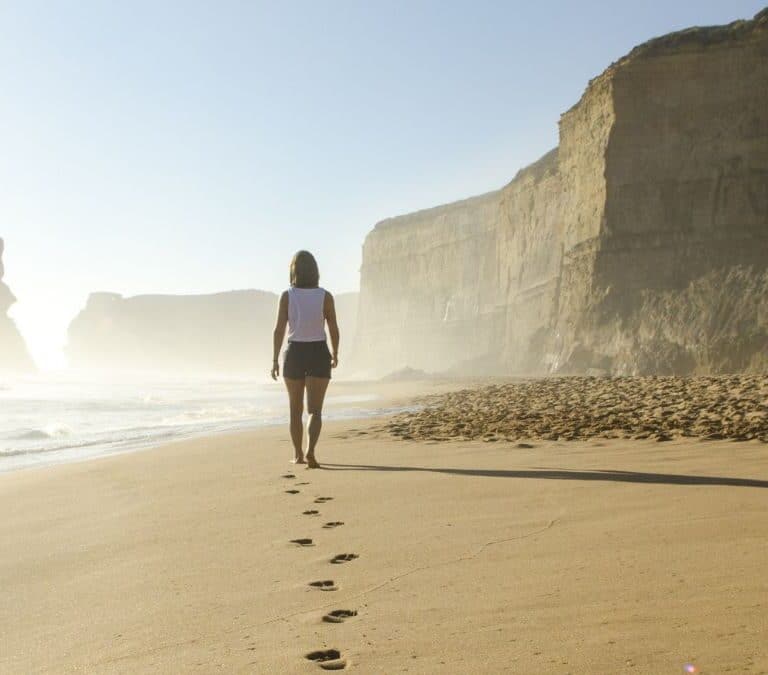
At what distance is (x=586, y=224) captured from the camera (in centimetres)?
2880

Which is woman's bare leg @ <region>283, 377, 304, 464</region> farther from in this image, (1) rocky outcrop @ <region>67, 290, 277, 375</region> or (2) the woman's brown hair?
(1) rocky outcrop @ <region>67, 290, 277, 375</region>

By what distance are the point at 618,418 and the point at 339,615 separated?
20.0 ft

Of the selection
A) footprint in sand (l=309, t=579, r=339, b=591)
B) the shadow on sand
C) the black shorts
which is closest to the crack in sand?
footprint in sand (l=309, t=579, r=339, b=591)

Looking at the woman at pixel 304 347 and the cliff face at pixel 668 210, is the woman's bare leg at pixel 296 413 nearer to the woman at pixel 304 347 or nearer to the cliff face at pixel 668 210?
the woman at pixel 304 347

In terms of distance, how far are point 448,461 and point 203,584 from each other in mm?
3346

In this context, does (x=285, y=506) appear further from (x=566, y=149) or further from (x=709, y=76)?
(x=566, y=149)

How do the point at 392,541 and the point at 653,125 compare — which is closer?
the point at 392,541

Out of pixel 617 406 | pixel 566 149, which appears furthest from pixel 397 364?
pixel 617 406

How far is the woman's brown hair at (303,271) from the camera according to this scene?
614 centimetres

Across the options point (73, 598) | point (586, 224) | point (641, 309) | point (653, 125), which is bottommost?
point (73, 598)

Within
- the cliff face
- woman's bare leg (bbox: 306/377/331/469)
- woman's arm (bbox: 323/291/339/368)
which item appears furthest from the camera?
the cliff face

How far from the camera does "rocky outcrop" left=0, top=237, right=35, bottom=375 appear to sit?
95956 millimetres

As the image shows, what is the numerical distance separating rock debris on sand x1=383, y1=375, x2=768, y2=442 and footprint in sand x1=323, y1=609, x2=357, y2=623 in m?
4.64

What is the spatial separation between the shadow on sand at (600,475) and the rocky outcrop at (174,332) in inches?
5836
